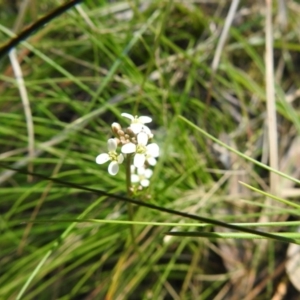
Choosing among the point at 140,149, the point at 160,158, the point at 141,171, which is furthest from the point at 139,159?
the point at 160,158

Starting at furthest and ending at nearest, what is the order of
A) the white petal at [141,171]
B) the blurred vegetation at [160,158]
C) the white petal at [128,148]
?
the blurred vegetation at [160,158], the white petal at [141,171], the white petal at [128,148]

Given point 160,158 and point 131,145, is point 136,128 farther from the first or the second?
point 160,158

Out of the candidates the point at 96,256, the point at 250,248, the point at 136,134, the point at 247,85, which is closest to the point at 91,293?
the point at 96,256

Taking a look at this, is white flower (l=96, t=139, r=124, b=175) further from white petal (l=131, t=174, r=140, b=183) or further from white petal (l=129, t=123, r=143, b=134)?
white petal (l=131, t=174, r=140, b=183)

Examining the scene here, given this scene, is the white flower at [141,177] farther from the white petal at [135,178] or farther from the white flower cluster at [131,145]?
the white flower cluster at [131,145]

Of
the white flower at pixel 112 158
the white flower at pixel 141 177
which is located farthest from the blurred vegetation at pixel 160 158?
the white flower at pixel 112 158

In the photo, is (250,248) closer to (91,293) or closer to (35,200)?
(91,293)
